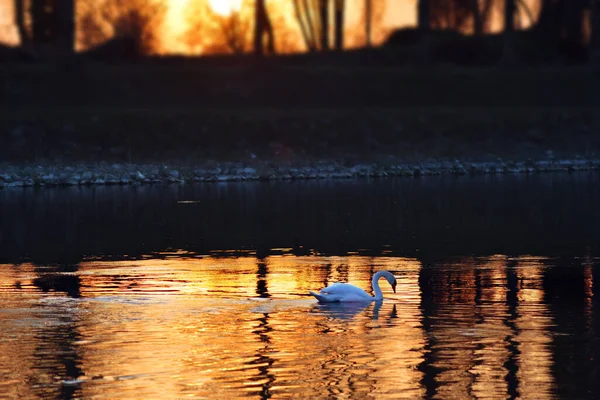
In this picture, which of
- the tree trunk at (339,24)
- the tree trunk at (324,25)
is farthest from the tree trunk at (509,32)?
the tree trunk at (324,25)

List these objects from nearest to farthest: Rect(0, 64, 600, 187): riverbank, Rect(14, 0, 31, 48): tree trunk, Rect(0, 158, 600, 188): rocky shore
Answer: Rect(0, 158, 600, 188): rocky shore, Rect(0, 64, 600, 187): riverbank, Rect(14, 0, 31, 48): tree trunk

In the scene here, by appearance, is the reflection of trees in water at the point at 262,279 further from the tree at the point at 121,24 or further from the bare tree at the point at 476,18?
the bare tree at the point at 476,18

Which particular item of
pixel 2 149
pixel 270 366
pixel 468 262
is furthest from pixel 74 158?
pixel 270 366

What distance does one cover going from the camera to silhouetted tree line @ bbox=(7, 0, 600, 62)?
200 feet

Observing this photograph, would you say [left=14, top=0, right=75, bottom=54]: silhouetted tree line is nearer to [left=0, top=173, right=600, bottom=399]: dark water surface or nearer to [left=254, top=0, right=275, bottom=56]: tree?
[left=254, top=0, right=275, bottom=56]: tree

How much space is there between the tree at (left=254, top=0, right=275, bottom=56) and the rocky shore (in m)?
11.1

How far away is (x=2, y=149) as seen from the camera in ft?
169

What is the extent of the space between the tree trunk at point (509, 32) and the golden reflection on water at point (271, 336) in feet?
136

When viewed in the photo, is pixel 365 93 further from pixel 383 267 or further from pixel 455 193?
pixel 383 267

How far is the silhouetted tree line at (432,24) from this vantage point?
6094cm

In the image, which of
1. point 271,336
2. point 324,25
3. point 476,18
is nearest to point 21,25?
point 324,25

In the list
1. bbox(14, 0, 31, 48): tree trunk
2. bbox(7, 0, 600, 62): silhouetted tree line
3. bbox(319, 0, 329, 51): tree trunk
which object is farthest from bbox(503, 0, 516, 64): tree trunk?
bbox(14, 0, 31, 48): tree trunk

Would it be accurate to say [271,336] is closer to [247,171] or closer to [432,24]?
[247,171]

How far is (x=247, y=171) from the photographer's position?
49.9 m
